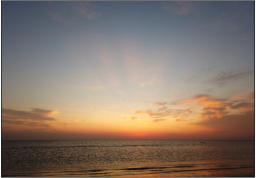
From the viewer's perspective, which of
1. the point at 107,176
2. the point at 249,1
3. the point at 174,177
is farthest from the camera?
the point at 249,1

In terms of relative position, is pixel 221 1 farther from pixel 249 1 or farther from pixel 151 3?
pixel 151 3

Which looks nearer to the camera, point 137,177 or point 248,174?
point 137,177

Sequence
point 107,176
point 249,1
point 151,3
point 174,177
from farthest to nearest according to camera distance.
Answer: point 151,3 < point 249,1 < point 107,176 < point 174,177

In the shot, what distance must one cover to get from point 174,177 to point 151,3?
26.1ft

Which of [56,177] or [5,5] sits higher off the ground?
[5,5]

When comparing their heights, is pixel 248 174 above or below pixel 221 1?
below

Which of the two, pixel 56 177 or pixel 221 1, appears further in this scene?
pixel 221 1

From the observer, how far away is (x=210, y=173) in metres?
9.34

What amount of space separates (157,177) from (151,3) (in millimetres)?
7958

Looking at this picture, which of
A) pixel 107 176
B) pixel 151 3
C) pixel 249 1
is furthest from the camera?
pixel 151 3

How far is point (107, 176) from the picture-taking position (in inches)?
352

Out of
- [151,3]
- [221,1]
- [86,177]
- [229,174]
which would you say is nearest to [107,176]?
[86,177]

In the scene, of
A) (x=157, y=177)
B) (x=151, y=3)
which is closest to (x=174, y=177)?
(x=157, y=177)

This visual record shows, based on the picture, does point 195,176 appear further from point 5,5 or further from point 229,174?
point 5,5
